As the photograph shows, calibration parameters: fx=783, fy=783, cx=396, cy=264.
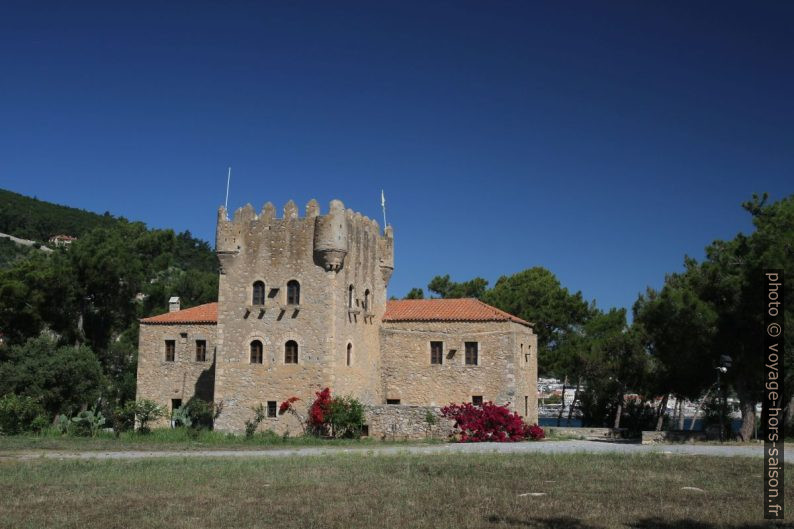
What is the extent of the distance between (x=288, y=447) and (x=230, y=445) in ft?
6.29

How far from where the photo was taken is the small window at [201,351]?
35.8 m

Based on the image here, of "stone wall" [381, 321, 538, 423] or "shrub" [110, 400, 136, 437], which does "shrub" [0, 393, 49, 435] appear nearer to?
"shrub" [110, 400, 136, 437]

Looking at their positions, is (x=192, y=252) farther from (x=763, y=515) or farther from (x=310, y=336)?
(x=763, y=515)

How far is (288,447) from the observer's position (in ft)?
85.0

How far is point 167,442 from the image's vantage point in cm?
2623

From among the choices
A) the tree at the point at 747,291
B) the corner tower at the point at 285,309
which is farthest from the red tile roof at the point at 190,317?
the tree at the point at 747,291

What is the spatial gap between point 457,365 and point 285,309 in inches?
303

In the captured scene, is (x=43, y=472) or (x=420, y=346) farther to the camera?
(x=420, y=346)

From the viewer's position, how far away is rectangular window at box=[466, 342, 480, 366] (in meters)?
33.0

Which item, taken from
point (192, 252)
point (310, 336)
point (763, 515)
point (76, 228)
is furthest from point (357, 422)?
point (76, 228)

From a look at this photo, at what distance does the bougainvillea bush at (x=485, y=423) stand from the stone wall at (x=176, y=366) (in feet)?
Result: 39.6

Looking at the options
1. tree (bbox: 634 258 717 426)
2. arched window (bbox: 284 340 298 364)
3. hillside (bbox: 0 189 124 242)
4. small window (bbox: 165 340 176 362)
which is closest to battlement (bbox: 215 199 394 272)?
arched window (bbox: 284 340 298 364)

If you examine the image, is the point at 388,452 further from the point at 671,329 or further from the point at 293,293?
the point at 671,329

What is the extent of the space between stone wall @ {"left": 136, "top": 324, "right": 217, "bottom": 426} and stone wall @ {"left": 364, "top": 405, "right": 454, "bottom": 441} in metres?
9.01
